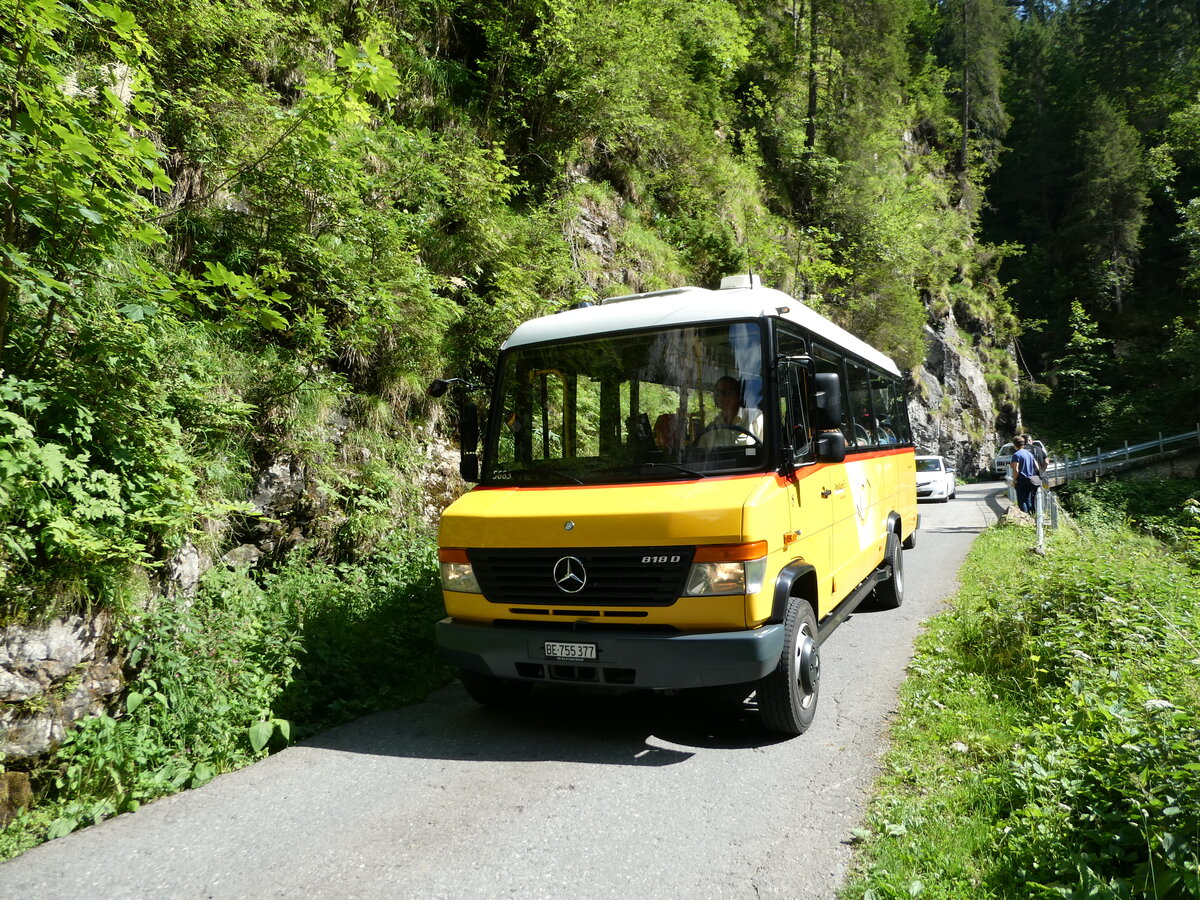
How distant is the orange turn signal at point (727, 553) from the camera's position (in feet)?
13.8

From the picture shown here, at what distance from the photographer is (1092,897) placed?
255 cm

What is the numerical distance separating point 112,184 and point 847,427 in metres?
6.18

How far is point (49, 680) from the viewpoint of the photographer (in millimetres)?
4156

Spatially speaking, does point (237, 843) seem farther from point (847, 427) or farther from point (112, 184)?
point (847, 427)

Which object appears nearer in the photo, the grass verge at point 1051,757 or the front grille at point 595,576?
the grass verge at point 1051,757

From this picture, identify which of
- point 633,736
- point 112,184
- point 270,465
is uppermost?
point 112,184

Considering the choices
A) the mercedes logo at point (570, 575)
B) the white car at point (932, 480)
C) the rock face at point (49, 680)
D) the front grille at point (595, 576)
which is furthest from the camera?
the white car at point (932, 480)

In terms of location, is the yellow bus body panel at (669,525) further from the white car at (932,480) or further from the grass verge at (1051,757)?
the white car at (932,480)

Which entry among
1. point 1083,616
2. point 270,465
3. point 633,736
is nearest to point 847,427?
point 1083,616

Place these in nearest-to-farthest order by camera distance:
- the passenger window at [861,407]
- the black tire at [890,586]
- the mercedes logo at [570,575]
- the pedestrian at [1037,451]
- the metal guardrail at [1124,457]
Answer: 1. the mercedes logo at [570,575]
2. the passenger window at [861,407]
3. the black tire at [890,586]
4. the pedestrian at [1037,451]
5. the metal guardrail at [1124,457]

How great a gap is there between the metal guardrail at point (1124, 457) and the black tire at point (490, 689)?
110 feet

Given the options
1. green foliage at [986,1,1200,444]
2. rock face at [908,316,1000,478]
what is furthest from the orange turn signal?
green foliage at [986,1,1200,444]

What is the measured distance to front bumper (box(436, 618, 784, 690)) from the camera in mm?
4195

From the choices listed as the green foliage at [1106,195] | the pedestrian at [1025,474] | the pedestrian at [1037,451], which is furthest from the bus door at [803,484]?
the green foliage at [1106,195]
